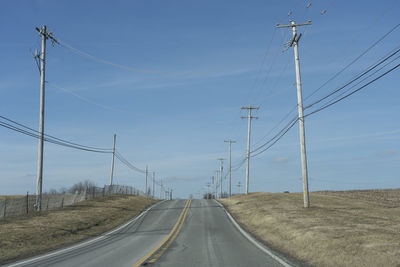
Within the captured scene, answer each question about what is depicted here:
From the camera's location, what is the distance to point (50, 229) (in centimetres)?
2117

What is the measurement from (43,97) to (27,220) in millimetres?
10610

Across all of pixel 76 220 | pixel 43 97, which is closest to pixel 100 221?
pixel 76 220

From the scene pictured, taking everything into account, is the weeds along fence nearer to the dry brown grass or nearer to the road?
the dry brown grass


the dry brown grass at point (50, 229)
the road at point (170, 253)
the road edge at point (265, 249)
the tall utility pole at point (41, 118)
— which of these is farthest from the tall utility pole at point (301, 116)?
the tall utility pole at point (41, 118)

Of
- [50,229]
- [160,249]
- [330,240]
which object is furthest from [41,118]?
[330,240]

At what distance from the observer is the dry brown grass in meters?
16.1

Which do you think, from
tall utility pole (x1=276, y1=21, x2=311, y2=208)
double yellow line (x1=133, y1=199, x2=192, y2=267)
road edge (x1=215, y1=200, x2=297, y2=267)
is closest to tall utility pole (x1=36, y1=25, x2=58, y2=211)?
double yellow line (x1=133, y1=199, x2=192, y2=267)

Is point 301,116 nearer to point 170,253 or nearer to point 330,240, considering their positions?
point 330,240

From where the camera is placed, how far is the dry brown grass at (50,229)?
634 inches

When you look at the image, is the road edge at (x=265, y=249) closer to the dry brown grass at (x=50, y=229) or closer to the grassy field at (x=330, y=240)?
the grassy field at (x=330, y=240)

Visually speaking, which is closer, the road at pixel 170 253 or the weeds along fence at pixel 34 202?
the road at pixel 170 253

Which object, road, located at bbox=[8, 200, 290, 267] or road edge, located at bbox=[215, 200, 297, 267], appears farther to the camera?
road, located at bbox=[8, 200, 290, 267]

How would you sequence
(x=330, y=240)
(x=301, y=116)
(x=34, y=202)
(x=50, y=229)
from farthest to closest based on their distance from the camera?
(x=34, y=202) < (x=301, y=116) < (x=50, y=229) < (x=330, y=240)

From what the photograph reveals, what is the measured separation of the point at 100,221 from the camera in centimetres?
2800
